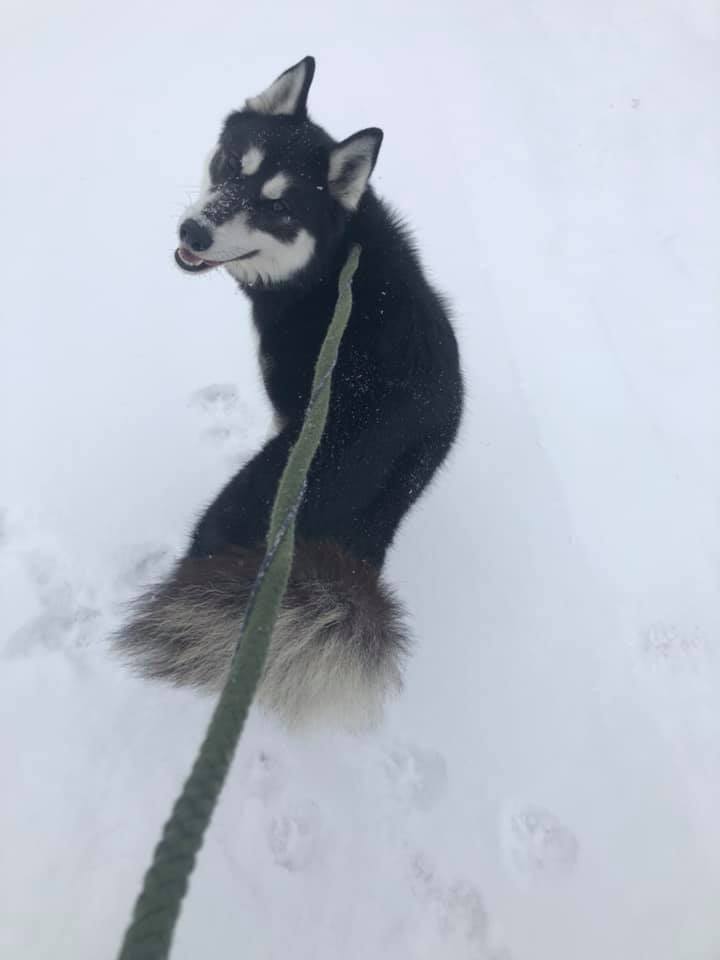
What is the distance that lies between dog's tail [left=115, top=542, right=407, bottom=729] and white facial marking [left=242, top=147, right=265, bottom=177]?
1.30 m

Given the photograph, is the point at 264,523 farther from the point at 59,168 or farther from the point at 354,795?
the point at 59,168

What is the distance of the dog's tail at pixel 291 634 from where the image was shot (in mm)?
1554

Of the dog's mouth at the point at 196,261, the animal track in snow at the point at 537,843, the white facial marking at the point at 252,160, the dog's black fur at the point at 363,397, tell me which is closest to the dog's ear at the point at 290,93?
the white facial marking at the point at 252,160

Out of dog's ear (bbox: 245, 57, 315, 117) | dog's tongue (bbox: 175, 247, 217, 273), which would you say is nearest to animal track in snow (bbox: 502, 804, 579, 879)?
dog's tongue (bbox: 175, 247, 217, 273)

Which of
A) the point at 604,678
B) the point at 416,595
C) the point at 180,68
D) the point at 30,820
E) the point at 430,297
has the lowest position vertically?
the point at 604,678

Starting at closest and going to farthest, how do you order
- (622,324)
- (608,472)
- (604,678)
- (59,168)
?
(604,678), (608,472), (622,324), (59,168)

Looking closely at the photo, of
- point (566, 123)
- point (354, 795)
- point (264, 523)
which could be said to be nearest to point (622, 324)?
point (566, 123)

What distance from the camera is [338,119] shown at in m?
3.92

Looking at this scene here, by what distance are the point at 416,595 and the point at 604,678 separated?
712 mm

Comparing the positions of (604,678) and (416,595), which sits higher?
(416,595)

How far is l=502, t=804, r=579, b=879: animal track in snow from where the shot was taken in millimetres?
1778

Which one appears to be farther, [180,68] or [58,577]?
[180,68]

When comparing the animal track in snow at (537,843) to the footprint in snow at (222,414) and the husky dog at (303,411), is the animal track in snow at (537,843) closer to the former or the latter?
the husky dog at (303,411)

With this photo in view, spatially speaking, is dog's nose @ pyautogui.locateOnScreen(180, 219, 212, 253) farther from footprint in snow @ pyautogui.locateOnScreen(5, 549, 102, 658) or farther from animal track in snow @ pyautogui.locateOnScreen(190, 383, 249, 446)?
footprint in snow @ pyautogui.locateOnScreen(5, 549, 102, 658)
